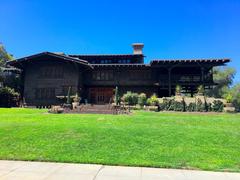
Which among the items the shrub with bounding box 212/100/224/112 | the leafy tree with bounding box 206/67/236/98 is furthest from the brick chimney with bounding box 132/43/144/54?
the leafy tree with bounding box 206/67/236/98

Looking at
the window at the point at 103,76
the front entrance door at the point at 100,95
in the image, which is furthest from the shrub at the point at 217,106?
the window at the point at 103,76

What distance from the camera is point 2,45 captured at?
128 ft

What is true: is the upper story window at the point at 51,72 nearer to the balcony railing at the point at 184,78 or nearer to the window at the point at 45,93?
the window at the point at 45,93

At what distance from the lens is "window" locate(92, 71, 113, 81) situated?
32.6m

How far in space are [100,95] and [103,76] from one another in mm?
2750

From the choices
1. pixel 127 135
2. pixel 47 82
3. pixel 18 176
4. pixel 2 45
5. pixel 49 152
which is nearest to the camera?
pixel 18 176

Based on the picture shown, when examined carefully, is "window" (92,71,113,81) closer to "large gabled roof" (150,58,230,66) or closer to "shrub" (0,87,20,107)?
"large gabled roof" (150,58,230,66)

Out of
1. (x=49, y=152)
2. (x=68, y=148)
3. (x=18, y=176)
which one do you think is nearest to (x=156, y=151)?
(x=68, y=148)

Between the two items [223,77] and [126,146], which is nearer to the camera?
[126,146]

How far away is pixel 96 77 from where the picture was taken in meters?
32.7

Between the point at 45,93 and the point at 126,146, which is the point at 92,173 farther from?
the point at 45,93

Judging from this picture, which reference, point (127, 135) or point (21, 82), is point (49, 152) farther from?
point (21, 82)

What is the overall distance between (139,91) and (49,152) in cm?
2479

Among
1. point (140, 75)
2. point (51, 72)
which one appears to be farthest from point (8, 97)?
point (140, 75)
